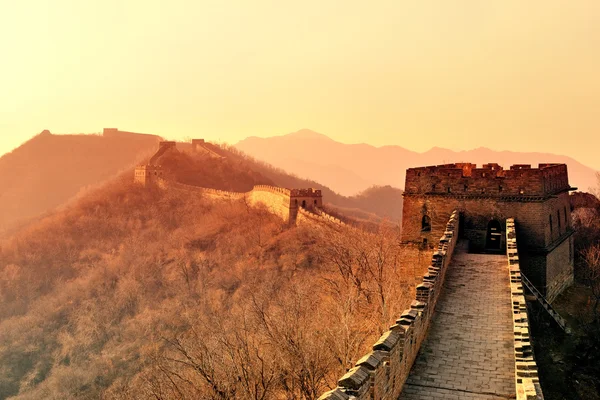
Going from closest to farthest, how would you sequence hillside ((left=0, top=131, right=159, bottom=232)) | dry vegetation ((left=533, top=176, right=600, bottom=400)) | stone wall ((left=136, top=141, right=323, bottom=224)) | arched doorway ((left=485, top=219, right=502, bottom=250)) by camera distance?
dry vegetation ((left=533, top=176, right=600, bottom=400)) < arched doorway ((left=485, top=219, right=502, bottom=250)) < stone wall ((left=136, top=141, right=323, bottom=224)) < hillside ((left=0, top=131, right=159, bottom=232))

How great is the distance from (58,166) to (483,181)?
12489 cm

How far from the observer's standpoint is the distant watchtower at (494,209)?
19078 millimetres

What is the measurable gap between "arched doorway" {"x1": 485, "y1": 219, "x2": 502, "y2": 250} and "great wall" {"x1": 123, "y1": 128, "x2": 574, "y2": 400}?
0.16 ft

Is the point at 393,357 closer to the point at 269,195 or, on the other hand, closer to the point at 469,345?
the point at 469,345

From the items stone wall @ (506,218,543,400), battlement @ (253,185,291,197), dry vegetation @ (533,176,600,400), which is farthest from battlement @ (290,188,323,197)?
stone wall @ (506,218,543,400)

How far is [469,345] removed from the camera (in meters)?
11.6

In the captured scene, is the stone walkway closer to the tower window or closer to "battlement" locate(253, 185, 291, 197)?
the tower window

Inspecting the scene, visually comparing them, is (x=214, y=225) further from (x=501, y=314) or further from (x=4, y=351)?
(x=501, y=314)

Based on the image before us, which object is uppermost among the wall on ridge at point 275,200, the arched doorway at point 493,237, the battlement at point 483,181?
the wall on ridge at point 275,200

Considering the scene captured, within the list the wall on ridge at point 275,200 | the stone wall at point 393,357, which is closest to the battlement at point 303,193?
the wall on ridge at point 275,200

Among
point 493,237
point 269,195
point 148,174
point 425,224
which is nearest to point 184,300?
point 269,195

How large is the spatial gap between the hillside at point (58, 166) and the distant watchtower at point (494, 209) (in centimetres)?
10219

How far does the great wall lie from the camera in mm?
9750

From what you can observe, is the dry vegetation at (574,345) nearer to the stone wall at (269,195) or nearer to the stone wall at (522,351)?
the stone wall at (522,351)
